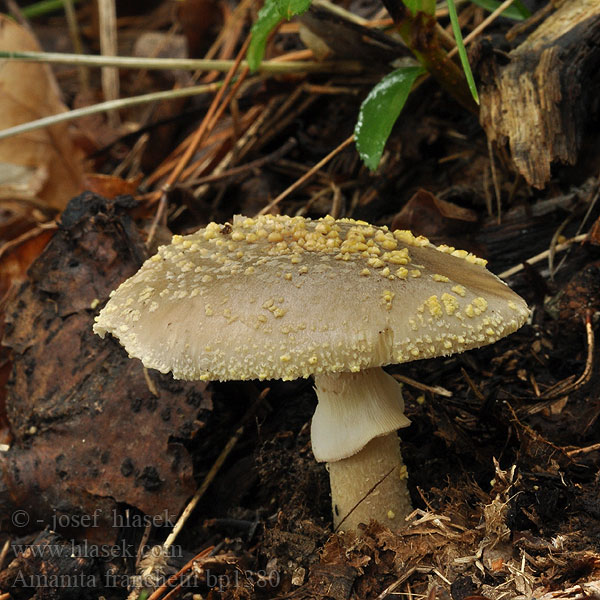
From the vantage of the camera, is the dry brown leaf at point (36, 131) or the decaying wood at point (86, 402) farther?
the dry brown leaf at point (36, 131)

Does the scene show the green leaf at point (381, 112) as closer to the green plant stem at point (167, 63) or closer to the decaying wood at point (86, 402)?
the green plant stem at point (167, 63)

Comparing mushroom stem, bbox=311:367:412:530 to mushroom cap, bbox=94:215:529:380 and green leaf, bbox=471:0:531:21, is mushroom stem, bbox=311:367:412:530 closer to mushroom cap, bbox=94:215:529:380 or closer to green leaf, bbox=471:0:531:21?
mushroom cap, bbox=94:215:529:380

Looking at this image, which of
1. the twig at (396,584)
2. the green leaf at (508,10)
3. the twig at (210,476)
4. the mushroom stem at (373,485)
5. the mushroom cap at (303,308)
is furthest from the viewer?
the green leaf at (508,10)

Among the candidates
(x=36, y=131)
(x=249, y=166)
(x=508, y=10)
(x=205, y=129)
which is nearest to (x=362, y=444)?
(x=249, y=166)

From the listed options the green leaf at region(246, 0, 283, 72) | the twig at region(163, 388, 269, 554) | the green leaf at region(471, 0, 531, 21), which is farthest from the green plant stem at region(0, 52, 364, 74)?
the twig at region(163, 388, 269, 554)

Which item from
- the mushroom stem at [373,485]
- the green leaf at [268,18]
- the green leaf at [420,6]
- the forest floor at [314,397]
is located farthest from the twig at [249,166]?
the mushroom stem at [373,485]

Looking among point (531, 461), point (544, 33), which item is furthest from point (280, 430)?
point (544, 33)

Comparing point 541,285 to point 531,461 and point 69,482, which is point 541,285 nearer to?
point 531,461
